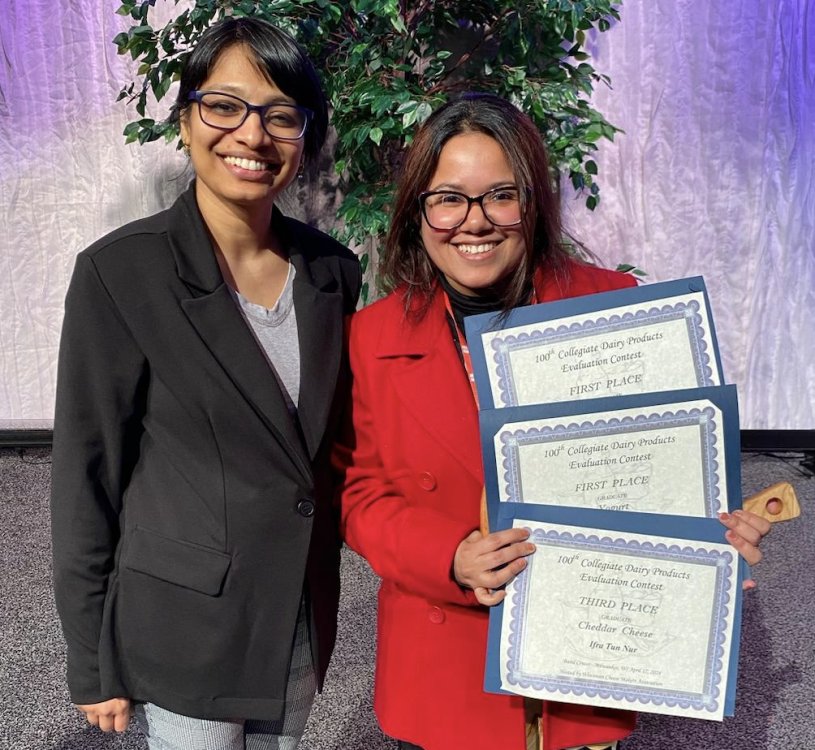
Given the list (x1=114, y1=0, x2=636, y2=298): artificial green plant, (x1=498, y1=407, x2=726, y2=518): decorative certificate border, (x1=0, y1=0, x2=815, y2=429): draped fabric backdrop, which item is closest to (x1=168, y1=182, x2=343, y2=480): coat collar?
(x1=498, y1=407, x2=726, y2=518): decorative certificate border

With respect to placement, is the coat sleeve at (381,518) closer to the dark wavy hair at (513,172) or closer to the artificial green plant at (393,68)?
the dark wavy hair at (513,172)

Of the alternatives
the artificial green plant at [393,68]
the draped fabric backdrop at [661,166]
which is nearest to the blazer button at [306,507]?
the artificial green plant at [393,68]

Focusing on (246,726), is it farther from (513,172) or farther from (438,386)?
(513,172)

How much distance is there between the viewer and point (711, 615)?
0.99 meters

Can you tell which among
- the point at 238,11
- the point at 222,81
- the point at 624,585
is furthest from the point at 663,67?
the point at 624,585

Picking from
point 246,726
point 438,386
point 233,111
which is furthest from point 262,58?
point 246,726

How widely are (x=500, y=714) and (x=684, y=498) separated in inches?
16.9

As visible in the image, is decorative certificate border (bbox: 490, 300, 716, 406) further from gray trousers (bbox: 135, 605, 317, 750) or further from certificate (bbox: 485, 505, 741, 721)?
gray trousers (bbox: 135, 605, 317, 750)

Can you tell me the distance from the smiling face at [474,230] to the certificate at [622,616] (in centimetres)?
34

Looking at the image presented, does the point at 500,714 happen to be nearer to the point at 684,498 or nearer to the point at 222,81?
the point at 684,498

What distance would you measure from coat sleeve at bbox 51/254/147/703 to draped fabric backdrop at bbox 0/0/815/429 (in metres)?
2.91

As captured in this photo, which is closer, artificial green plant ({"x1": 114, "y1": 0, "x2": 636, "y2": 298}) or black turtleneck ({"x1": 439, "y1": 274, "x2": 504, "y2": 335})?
black turtleneck ({"x1": 439, "y1": 274, "x2": 504, "y2": 335})

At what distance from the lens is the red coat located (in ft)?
3.75

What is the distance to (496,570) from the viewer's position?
103 centimetres
